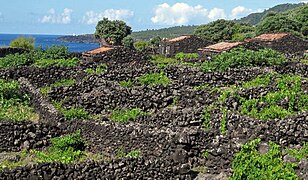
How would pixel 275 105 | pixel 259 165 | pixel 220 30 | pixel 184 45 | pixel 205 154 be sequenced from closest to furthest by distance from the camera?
pixel 259 165 → pixel 205 154 → pixel 275 105 → pixel 184 45 → pixel 220 30

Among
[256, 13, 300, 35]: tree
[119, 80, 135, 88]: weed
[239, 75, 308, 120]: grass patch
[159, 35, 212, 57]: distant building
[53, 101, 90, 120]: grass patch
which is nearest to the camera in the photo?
[239, 75, 308, 120]: grass patch

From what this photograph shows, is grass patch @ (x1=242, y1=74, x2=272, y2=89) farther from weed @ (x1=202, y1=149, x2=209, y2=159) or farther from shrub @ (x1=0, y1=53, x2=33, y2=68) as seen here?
shrub @ (x1=0, y1=53, x2=33, y2=68)

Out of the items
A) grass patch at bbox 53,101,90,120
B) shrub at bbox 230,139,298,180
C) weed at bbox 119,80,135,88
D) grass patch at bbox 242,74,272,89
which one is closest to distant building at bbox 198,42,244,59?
grass patch at bbox 242,74,272,89

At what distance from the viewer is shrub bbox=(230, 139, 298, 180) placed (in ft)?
40.4

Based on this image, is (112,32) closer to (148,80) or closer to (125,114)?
(148,80)

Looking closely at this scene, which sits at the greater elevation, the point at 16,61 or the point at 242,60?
the point at 242,60

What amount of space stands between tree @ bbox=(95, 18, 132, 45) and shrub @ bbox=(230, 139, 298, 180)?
59965 mm

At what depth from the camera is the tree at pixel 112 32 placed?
73188 millimetres

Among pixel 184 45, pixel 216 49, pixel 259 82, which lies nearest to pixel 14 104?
pixel 259 82

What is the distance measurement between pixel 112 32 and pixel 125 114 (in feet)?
182

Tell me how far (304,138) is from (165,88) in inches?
309

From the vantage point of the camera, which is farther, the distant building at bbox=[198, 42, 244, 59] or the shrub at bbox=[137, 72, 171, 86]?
the distant building at bbox=[198, 42, 244, 59]

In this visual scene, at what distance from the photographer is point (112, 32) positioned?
7350 centimetres

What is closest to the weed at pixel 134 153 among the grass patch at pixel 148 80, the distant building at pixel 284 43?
the grass patch at pixel 148 80
